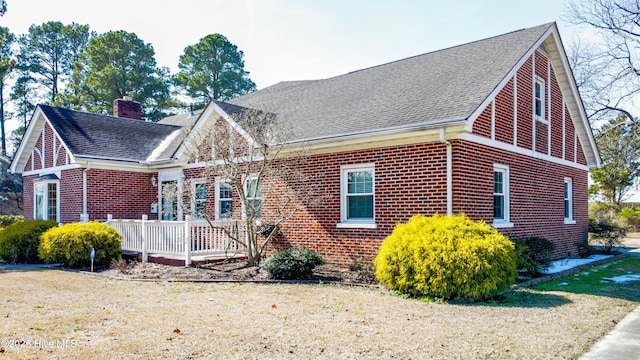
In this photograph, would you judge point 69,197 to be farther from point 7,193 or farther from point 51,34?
point 51,34

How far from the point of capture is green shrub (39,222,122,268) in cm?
1331

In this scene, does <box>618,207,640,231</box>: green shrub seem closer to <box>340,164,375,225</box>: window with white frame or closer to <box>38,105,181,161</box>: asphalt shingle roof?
<box>340,164,375,225</box>: window with white frame

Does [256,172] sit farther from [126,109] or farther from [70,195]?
[126,109]

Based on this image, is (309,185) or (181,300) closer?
(181,300)

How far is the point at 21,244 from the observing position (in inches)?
591

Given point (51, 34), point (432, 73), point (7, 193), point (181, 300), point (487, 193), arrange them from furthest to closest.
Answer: point (51, 34) → point (7, 193) → point (432, 73) → point (487, 193) → point (181, 300)

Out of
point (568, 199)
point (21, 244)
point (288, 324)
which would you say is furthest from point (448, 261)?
point (21, 244)

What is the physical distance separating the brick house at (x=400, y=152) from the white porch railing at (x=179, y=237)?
0.96 meters

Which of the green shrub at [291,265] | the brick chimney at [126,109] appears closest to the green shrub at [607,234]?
the green shrub at [291,265]

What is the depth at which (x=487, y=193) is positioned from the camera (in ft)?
39.2

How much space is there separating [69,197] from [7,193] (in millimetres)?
21216

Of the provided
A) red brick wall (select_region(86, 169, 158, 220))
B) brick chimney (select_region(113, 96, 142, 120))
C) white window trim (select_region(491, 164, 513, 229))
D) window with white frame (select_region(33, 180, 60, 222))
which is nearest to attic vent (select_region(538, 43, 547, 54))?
white window trim (select_region(491, 164, 513, 229))

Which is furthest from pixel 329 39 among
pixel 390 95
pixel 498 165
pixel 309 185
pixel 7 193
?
pixel 7 193

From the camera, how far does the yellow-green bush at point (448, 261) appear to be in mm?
8422
